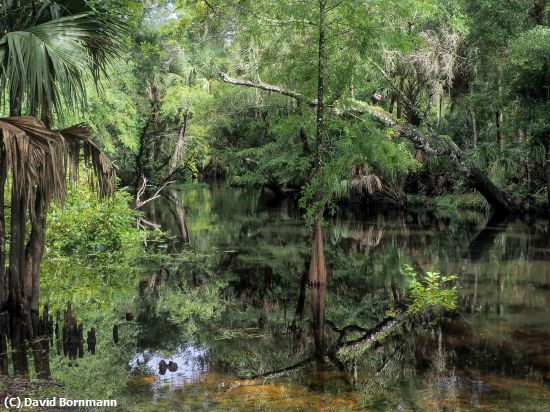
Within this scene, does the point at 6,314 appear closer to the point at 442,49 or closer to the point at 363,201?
the point at 442,49

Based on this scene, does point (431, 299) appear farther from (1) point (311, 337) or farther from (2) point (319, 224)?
(1) point (311, 337)

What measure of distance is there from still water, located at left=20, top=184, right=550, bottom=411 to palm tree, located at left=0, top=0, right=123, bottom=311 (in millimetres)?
1620

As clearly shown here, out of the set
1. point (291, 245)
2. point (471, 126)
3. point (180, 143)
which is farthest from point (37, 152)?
point (180, 143)

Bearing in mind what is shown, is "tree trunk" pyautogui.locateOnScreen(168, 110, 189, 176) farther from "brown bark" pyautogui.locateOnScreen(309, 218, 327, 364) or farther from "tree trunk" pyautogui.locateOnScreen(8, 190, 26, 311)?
"tree trunk" pyautogui.locateOnScreen(8, 190, 26, 311)

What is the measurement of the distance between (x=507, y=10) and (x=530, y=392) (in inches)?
742

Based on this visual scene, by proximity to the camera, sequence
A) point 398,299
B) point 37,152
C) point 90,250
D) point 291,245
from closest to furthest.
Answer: point 37,152 < point 398,299 < point 90,250 < point 291,245

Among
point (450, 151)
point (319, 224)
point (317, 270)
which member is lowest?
point (317, 270)

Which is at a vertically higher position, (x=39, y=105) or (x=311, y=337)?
(x=39, y=105)

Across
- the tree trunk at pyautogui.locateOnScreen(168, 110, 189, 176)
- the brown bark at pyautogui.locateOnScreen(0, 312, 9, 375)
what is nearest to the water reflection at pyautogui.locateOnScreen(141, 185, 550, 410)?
the brown bark at pyautogui.locateOnScreen(0, 312, 9, 375)

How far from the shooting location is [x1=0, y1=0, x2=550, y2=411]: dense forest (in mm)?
7043

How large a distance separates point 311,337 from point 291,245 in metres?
9.59

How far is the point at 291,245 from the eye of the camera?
1861 cm

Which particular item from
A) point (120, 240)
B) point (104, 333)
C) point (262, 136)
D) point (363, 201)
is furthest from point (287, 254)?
point (262, 136)

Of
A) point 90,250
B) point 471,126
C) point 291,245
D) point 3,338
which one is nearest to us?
point 3,338
